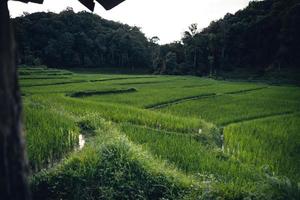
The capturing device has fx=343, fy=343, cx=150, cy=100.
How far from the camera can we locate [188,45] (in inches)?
1886

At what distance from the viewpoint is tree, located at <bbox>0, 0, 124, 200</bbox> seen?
1.48 meters

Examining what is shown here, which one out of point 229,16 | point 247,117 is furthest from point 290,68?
point 247,117

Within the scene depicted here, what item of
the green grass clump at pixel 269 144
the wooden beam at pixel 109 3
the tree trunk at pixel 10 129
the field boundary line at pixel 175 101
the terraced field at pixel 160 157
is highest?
the wooden beam at pixel 109 3

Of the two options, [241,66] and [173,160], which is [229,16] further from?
[173,160]

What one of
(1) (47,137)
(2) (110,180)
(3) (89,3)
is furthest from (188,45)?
(3) (89,3)

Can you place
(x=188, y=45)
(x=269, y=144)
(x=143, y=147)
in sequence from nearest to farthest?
(x=143, y=147) → (x=269, y=144) → (x=188, y=45)

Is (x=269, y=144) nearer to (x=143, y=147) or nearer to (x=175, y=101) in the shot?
(x=143, y=147)

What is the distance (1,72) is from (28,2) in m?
1.22

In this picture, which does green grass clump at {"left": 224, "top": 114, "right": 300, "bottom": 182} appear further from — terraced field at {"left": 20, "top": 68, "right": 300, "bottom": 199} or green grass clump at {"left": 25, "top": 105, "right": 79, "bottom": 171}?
green grass clump at {"left": 25, "top": 105, "right": 79, "bottom": 171}

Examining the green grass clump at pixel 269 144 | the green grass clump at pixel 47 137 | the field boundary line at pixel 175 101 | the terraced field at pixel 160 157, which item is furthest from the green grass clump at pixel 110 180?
the field boundary line at pixel 175 101

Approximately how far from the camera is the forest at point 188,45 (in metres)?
37.8

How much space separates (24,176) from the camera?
1.57m

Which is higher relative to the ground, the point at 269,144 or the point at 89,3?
the point at 89,3

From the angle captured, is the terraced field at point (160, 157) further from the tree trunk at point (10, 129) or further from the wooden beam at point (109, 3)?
the tree trunk at point (10, 129)
